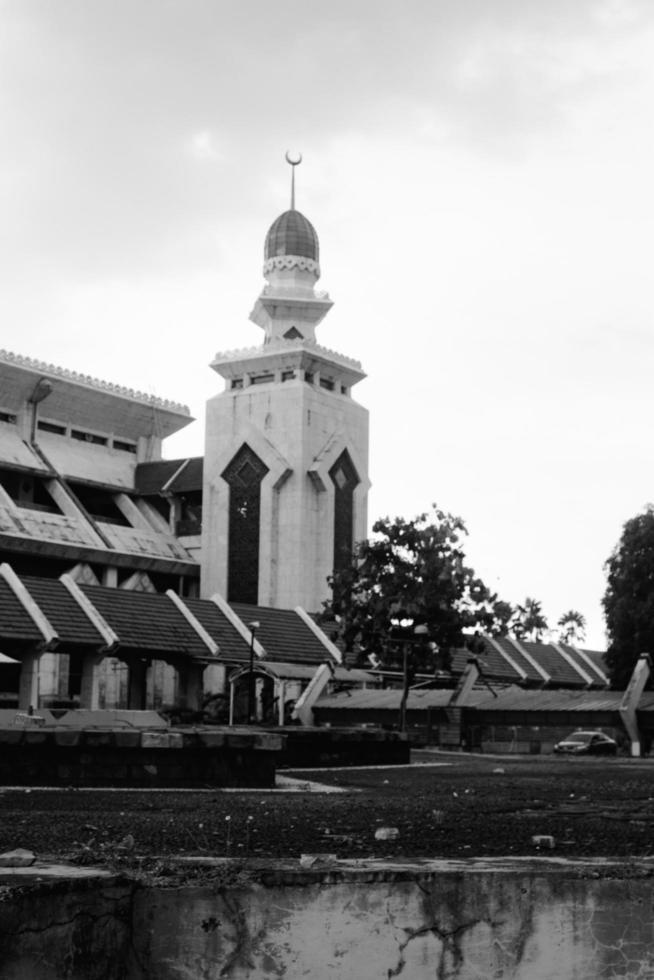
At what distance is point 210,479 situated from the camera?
73188 millimetres

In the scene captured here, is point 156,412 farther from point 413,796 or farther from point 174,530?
point 413,796

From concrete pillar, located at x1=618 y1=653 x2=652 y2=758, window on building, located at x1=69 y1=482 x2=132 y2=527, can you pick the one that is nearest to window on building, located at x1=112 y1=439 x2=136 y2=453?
window on building, located at x1=69 y1=482 x2=132 y2=527

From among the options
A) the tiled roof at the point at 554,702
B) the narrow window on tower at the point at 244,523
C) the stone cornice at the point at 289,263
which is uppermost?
the stone cornice at the point at 289,263

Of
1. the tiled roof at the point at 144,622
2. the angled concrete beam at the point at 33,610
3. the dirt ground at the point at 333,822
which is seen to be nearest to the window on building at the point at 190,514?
the tiled roof at the point at 144,622

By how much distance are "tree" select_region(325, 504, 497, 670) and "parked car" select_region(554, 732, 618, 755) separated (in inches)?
419

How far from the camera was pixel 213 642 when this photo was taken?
50.2 meters

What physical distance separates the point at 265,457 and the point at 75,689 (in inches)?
618

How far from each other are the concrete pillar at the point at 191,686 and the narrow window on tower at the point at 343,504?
19.8 metres

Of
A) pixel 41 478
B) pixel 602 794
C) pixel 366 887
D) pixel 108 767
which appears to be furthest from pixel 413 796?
pixel 41 478

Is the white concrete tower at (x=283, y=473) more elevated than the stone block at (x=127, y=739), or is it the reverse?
the white concrete tower at (x=283, y=473)

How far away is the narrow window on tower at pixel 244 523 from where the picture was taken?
70875 millimetres

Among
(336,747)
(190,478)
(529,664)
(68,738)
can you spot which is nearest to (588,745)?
(336,747)

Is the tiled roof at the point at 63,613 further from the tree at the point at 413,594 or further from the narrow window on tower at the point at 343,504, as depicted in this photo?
the narrow window on tower at the point at 343,504

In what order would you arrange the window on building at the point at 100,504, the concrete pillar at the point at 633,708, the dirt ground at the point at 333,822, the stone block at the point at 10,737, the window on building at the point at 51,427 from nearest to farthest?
the dirt ground at the point at 333,822, the stone block at the point at 10,737, the concrete pillar at the point at 633,708, the window on building at the point at 51,427, the window on building at the point at 100,504
